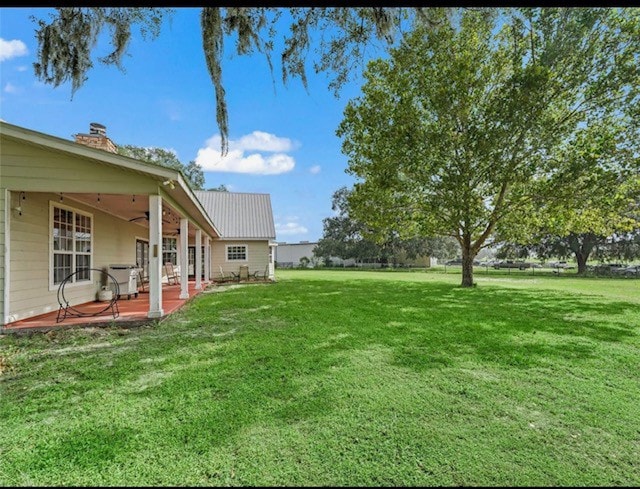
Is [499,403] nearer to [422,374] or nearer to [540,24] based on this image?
[422,374]

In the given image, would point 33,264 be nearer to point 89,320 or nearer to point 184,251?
point 89,320

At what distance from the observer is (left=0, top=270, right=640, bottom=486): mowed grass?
2.20 m

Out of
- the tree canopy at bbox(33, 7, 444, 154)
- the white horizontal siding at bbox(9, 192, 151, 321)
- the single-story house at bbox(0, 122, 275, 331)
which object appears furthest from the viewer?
the white horizontal siding at bbox(9, 192, 151, 321)

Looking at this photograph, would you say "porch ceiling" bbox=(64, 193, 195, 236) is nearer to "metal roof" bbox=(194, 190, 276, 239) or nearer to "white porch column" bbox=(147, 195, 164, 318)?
"white porch column" bbox=(147, 195, 164, 318)

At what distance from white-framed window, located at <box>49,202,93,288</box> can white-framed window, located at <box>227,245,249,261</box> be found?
10129 mm

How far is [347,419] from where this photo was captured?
284 cm

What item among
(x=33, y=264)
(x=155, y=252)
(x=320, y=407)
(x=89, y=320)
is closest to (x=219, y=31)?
(x=320, y=407)

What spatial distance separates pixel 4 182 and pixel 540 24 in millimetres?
14832

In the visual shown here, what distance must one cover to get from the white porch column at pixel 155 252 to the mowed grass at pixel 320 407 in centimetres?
75

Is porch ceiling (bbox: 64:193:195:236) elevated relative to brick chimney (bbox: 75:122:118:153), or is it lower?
lower

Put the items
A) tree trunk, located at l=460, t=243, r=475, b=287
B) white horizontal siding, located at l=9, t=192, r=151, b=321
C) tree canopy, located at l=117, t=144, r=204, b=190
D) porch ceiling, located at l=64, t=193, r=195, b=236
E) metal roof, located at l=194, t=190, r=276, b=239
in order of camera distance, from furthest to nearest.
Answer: tree canopy, located at l=117, t=144, r=204, b=190, metal roof, located at l=194, t=190, r=276, b=239, tree trunk, located at l=460, t=243, r=475, b=287, porch ceiling, located at l=64, t=193, r=195, b=236, white horizontal siding, located at l=9, t=192, r=151, b=321

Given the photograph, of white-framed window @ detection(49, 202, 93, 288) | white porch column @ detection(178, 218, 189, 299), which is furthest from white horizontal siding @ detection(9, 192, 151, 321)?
white porch column @ detection(178, 218, 189, 299)

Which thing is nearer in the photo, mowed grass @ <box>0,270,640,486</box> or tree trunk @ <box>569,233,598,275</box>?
mowed grass @ <box>0,270,640,486</box>
